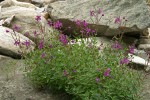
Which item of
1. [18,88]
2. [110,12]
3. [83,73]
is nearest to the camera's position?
[83,73]

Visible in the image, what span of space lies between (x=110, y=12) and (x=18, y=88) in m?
3.14

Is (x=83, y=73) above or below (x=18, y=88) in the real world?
above

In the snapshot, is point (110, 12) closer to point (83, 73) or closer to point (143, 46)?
point (143, 46)

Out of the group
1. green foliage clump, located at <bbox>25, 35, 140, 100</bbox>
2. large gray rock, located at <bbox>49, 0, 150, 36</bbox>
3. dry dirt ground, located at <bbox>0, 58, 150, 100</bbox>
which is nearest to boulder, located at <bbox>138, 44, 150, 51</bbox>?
large gray rock, located at <bbox>49, 0, 150, 36</bbox>

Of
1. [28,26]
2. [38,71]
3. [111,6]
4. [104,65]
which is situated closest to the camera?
[104,65]

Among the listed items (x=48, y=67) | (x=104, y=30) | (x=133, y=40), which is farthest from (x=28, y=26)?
(x=48, y=67)

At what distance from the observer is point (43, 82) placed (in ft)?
15.4

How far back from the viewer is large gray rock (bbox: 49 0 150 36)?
696 cm

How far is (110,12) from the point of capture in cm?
736

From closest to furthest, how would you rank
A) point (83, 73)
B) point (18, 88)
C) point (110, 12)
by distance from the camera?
point (83, 73), point (18, 88), point (110, 12)

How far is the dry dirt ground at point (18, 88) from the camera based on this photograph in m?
4.63

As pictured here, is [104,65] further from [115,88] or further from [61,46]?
[61,46]

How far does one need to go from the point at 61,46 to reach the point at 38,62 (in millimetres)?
380

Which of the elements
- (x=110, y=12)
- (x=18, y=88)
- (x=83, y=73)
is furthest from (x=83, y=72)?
(x=110, y=12)
